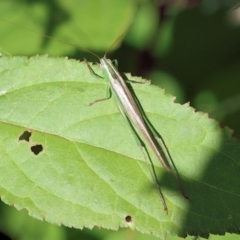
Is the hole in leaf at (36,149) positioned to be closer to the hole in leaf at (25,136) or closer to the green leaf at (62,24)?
the hole in leaf at (25,136)

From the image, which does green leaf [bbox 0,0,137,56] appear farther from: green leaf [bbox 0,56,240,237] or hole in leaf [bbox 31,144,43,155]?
hole in leaf [bbox 31,144,43,155]

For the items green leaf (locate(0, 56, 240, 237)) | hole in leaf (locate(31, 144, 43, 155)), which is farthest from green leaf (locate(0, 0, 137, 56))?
hole in leaf (locate(31, 144, 43, 155))

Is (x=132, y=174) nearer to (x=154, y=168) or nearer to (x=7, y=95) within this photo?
(x=154, y=168)

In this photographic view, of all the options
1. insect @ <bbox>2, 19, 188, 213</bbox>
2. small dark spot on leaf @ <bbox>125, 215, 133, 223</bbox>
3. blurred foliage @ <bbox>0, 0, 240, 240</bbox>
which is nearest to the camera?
small dark spot on leaf @ <bbox>125, 215, 133, 223</bbox>

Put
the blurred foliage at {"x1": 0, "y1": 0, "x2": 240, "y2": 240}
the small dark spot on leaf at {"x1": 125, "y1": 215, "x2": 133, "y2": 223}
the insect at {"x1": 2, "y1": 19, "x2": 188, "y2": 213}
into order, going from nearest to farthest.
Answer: the small dark spot on leaf at {"x1": 125, "y1": 215, "x2": 133, "y2": 223}
the insect at {"x1": 2, "y1": 19, "x2": 188, "y2": 213}
the blurred foliage at {"x1": 0, "y1": 0, "x2": 240, "y2": 240}

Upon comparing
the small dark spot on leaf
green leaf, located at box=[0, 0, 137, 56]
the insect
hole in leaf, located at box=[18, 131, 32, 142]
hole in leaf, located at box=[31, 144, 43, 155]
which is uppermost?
green leaf, located at box=[0, 0, 137, 56]

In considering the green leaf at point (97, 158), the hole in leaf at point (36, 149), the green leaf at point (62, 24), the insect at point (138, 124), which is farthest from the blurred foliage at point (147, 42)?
the hole in leaf at point (36, 149)

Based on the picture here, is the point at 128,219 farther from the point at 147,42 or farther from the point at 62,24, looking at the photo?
the point at 147,42
